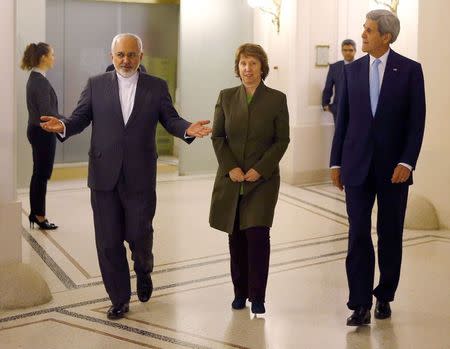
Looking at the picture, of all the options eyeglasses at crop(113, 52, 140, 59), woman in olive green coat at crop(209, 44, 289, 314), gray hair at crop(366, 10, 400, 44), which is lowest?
woman in olive green coat at crop(209, 44, 289, 314)

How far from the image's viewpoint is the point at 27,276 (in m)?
5.15

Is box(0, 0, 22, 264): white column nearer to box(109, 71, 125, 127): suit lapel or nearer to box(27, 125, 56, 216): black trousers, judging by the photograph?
A: box(109, 71, 125, 127): suit lapel

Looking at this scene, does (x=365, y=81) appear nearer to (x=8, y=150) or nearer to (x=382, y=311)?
(x=382, y=311)

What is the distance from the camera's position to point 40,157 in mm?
7383

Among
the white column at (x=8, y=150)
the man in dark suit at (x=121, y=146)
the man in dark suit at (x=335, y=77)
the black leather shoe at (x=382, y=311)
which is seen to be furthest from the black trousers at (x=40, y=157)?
the man in dark suit at (x=335, y=77)

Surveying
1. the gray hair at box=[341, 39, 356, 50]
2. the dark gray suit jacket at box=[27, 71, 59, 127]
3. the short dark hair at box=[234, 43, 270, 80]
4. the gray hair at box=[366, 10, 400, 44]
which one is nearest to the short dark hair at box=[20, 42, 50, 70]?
the dark gray suit jacket at box=[27, 71, 59, 127]

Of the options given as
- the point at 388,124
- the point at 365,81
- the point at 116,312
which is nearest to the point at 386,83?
the point at 365,81

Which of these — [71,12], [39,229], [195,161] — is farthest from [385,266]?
[71,12]

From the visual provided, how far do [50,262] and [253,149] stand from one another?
233 centimetres

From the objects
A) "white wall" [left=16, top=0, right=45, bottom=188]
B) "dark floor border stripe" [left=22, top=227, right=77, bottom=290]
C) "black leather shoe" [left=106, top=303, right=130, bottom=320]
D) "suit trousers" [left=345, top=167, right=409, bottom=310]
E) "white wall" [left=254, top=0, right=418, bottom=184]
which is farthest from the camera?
"white wall" [left=254, top=0, right=418, bottom=184]

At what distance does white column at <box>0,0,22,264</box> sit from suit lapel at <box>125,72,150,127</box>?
864 millimetres

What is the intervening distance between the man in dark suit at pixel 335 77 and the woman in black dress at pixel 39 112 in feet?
13.8

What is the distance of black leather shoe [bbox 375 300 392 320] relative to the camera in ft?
16.1

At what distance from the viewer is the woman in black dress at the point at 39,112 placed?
7168mm
